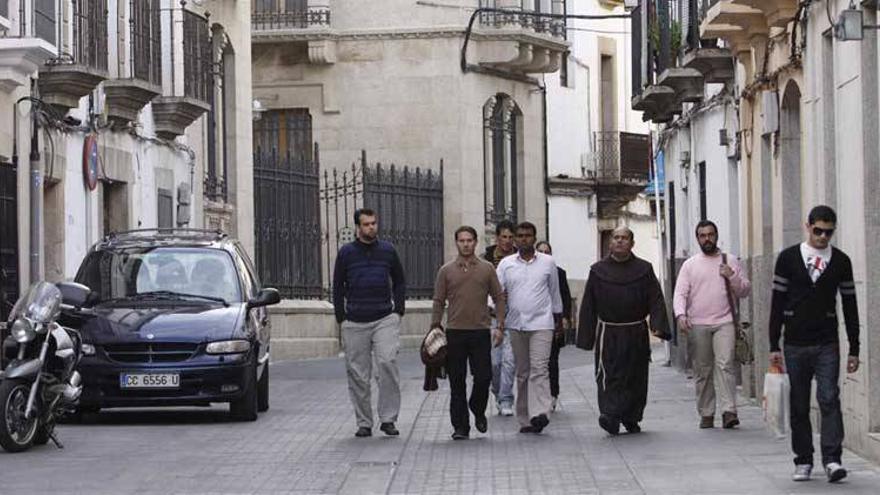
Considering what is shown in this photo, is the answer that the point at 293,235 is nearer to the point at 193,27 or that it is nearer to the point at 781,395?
the point at 193,27

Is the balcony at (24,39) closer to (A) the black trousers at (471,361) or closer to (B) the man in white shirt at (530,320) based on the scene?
(B) the man in white shirt at (530,320)

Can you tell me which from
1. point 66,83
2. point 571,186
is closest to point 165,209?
point 66,83

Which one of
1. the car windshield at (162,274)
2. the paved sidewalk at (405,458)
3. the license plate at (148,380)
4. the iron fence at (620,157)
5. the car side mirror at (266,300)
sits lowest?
the paved sidewalk at (405,458)

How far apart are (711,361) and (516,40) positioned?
27.0 m

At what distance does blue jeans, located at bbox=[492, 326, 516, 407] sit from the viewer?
887 inches

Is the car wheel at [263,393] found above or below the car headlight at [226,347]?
below

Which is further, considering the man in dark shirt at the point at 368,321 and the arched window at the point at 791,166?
the arched window at the point at 791,166

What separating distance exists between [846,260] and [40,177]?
14054 mm

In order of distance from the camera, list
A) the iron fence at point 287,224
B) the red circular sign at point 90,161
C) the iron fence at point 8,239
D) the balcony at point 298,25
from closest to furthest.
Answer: the iron fence at point 8,239 < the red circular sign at point 90,161 < the iron fence at point 287,224 < the balcony at point 298,25

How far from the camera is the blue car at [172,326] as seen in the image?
69.2ft

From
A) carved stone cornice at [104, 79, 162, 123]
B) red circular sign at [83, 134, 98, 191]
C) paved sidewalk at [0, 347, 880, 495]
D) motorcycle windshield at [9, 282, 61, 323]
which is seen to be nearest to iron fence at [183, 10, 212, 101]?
carved stone cornice at [104, 79, 162, 123]

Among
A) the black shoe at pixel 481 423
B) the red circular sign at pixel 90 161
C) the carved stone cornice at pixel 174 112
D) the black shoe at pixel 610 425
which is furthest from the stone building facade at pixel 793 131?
the red circular sign at pixel 90 161

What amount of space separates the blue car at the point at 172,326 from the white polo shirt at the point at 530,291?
246cm

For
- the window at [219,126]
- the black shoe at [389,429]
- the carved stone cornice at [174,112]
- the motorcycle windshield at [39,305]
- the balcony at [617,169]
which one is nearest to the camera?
the motorcycle windshield at [39,305]
